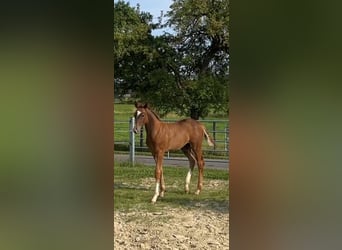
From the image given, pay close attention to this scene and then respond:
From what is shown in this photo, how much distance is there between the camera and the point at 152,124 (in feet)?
5.96

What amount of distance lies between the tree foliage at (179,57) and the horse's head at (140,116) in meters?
0.05

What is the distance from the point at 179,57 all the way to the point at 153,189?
32.3 inches

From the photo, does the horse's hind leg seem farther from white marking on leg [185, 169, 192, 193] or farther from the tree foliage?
the tree foliage

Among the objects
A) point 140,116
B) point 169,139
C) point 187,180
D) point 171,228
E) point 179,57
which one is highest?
point 179,57

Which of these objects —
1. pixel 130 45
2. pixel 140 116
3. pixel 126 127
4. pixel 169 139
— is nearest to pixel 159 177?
pixel 169 139

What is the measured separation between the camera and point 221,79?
1171 millimetres

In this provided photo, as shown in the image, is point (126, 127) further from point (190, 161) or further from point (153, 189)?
point (153, 189)

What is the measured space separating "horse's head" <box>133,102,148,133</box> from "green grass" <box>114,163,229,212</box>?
17 centimetres

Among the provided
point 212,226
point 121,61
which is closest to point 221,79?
point 121,61

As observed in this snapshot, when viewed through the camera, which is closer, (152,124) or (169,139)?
(152,124)

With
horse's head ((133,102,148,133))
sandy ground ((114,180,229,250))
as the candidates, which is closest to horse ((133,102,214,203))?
horse's head ((133,102,148,133))

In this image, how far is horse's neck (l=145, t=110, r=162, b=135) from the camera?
1.67 m

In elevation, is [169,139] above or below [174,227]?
above
